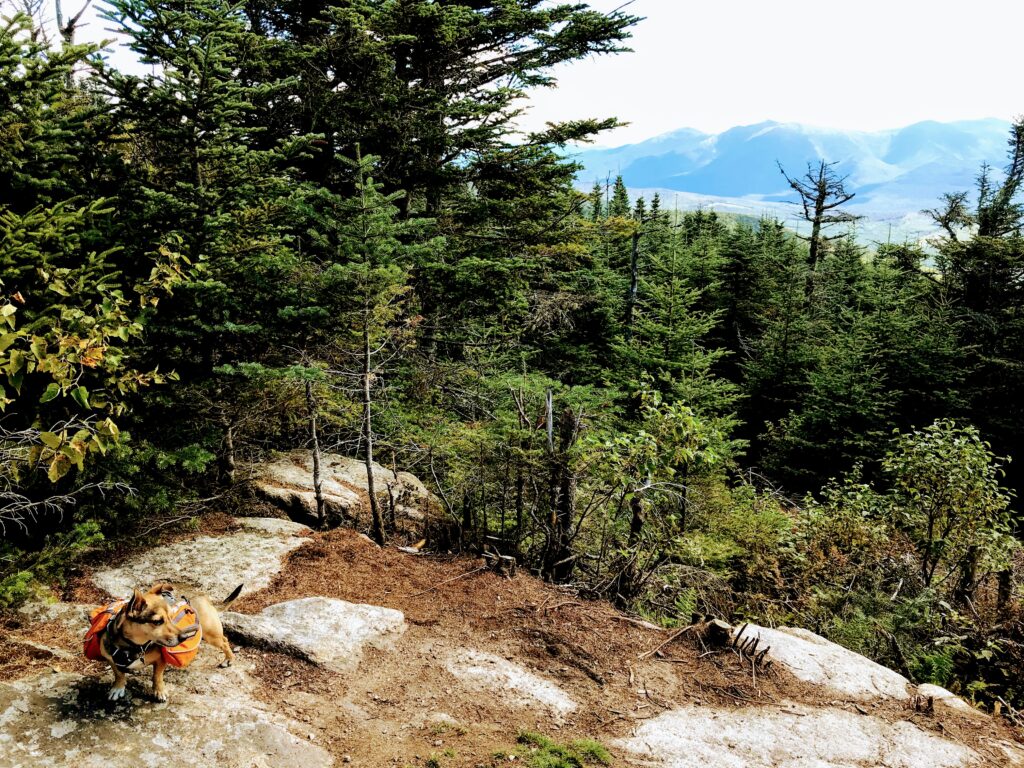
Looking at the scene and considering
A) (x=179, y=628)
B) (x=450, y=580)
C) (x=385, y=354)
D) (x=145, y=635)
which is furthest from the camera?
(x=385, y=354)

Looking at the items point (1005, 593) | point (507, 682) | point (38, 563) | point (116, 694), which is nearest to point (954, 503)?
point (1005, 593)

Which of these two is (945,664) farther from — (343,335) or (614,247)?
(614,247)

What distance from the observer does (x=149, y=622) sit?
140 inches

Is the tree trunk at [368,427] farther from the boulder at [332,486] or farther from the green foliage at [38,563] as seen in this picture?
the green foliage at [38,563]

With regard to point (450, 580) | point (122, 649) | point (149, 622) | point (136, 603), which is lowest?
point (450, 580)

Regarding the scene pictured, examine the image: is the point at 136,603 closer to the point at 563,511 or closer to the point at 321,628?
the point at 321,628

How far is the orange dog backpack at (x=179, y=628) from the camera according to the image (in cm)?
360

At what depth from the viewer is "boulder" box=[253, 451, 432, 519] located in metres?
8.71

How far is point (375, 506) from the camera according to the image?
7957 millimetres

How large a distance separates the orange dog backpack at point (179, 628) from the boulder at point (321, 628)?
1.28 m

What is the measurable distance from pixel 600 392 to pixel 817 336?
13.7 metres

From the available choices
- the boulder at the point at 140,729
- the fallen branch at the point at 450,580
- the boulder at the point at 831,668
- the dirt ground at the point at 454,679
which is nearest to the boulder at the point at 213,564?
the dirt ground at the point at 454,679

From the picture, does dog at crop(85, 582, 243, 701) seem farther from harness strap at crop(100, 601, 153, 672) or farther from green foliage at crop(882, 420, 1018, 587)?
green foliage at crop(882, 420, 1018, 587)

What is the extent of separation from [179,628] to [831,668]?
→ 19.8ft
